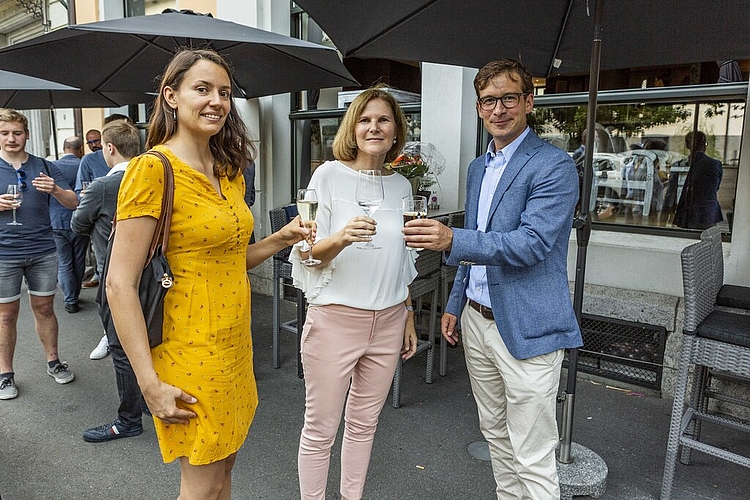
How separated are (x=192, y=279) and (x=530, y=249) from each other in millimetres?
1180

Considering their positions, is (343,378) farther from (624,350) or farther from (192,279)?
(624,350)

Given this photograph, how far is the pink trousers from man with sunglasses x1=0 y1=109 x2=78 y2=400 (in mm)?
2791

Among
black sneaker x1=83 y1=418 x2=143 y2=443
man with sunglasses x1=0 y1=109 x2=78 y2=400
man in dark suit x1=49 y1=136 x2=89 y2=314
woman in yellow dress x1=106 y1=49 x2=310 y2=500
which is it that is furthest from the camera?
man in dark suit x1=49 y1=136 x2=89 y2=314

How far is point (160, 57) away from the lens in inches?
169

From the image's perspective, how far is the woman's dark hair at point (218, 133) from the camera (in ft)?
5.62

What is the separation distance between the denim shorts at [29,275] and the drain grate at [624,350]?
13.4 ft

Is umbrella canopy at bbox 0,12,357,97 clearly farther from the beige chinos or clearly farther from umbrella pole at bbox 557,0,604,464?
the beige chinos

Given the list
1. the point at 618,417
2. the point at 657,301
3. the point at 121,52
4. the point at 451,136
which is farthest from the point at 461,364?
the point at 121,52

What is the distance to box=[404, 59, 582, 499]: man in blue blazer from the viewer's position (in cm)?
200

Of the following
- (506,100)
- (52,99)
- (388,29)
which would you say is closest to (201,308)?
(506,100)

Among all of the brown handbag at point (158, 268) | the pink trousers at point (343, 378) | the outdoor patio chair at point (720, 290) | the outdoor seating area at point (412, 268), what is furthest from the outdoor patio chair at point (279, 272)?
the outdoor patio chair at point (720, 290)

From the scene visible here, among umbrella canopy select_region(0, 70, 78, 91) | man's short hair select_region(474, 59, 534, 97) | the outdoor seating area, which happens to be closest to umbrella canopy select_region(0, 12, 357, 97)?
the outdoor seating area

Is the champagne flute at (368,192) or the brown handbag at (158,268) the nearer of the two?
the brown handbag at (158,268)

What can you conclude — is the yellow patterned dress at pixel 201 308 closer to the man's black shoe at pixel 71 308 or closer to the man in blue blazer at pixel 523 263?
the man in blue blazer at pixel 523 263
